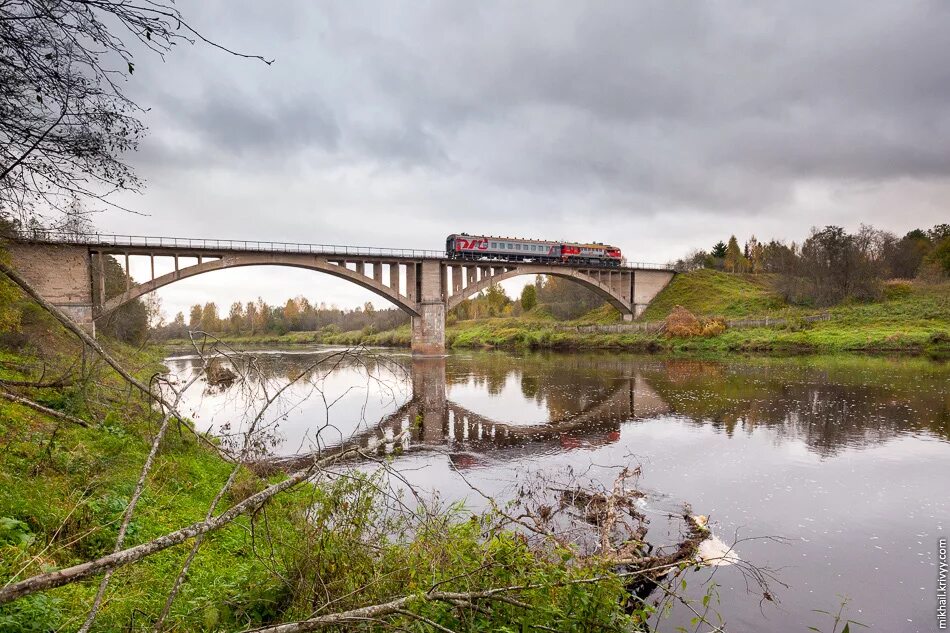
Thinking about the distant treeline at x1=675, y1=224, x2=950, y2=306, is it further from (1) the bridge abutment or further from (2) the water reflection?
(1) the bridge abutment

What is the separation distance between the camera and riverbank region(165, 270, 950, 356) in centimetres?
3606

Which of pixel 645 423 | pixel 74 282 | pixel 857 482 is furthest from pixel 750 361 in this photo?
pixel 74 282

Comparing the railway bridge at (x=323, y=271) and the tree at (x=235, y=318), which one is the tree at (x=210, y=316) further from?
the railway bridge at (x=323, y=271)

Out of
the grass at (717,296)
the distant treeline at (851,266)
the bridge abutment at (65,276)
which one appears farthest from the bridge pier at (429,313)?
the distant treeline at (851,266)

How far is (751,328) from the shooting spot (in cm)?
4419

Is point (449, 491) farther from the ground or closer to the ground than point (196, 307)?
closer to the ground

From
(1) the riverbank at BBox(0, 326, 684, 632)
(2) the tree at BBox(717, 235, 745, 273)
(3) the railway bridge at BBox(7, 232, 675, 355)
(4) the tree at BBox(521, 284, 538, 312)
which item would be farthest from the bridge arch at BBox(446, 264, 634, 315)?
(1) the riverbank at BBox(0, 326, 684, 632)

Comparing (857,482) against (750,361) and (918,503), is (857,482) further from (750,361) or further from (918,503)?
(750,361)

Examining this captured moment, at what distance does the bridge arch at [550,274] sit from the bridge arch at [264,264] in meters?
4.62

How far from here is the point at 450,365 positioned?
36250 millimetres

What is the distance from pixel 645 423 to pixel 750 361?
22.1 metres

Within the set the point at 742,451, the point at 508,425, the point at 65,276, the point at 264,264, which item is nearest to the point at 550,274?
the point at 264,264

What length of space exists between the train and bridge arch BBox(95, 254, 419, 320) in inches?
269

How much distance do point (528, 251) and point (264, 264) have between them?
2381 centimetres
